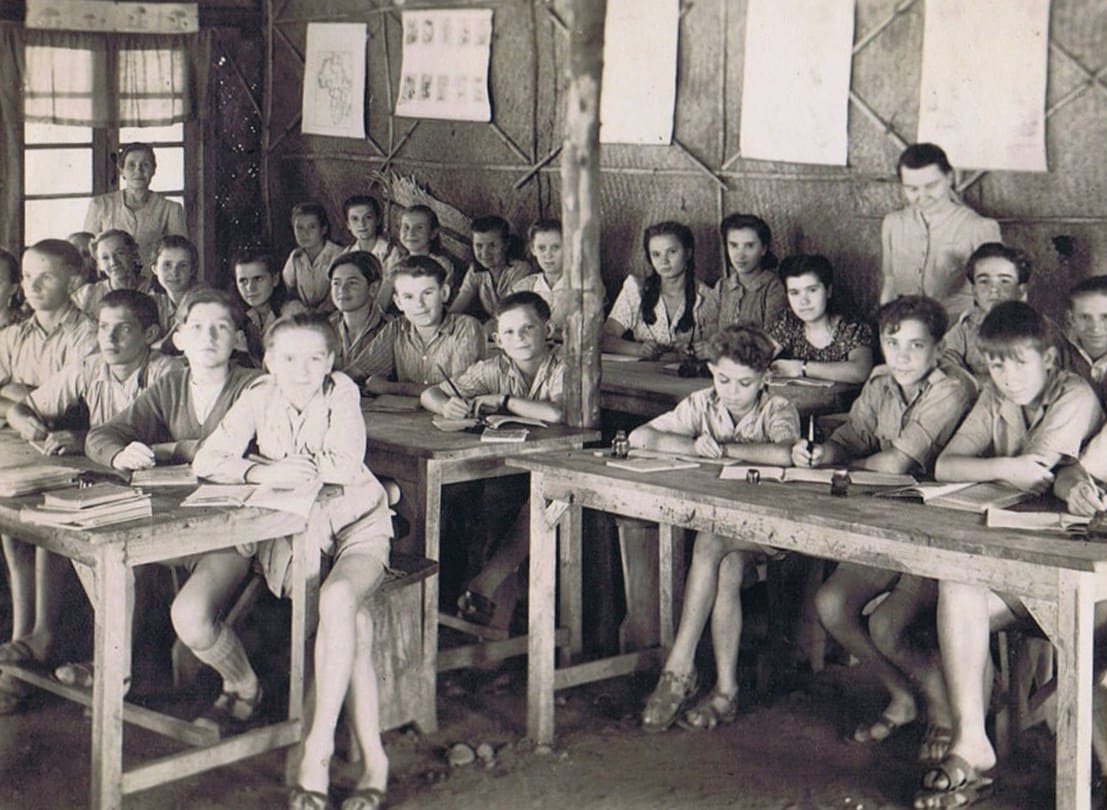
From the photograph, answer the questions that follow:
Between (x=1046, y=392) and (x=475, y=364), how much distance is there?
2.62 meters

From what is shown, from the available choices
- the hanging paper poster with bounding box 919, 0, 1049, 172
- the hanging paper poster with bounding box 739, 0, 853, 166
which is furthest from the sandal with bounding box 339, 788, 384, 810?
the hanging paper poster with bounding box 739, 0, 853, 166

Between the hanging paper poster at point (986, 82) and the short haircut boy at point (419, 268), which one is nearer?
the short haircut boy at point (419, 268)

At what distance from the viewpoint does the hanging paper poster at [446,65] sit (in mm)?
10797

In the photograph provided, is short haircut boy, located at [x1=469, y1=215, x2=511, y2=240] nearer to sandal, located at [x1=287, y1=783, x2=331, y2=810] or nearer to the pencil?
the pencil

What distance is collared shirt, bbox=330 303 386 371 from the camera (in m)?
7.81

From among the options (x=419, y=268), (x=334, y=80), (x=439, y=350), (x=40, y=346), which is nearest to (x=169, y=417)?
(x=40, y=346)

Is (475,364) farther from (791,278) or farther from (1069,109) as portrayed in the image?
(1069,109)

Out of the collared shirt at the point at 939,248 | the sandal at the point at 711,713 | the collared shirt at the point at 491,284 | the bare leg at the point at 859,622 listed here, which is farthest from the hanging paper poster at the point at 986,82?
the sandal at the point at 711,713

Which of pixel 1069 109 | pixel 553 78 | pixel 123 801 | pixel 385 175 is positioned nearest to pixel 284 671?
pixel 123 801

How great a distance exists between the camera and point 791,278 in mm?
7426

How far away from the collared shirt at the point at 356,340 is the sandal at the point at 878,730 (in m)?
3.31

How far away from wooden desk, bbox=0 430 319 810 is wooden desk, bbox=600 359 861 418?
2538 millimetres

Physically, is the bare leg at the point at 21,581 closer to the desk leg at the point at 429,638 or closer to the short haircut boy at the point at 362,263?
the desk leg at the point at 429,638

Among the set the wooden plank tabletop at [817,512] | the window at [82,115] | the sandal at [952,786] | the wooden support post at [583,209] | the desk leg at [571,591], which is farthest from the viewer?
the window at [82,115]
